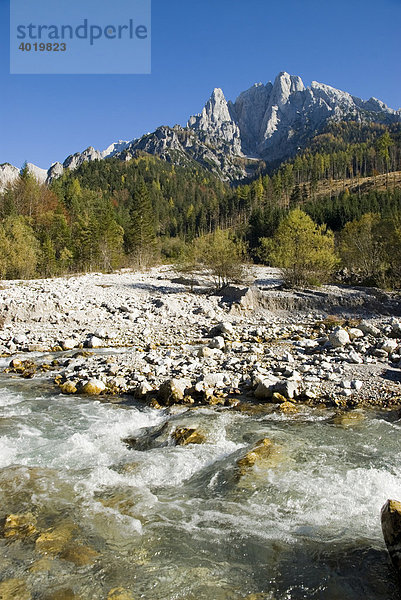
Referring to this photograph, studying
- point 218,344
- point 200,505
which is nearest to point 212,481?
point 200,505

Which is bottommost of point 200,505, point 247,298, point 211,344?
point 200,505

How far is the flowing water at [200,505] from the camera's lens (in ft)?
13.5

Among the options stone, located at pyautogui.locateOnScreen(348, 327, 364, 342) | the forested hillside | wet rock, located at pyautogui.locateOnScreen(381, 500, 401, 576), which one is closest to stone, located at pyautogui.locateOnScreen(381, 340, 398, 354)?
stone, located at pyautogui.locateOnScreen(348, 327, 364, 342)

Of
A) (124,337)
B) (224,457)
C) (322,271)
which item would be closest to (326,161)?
(322,271)

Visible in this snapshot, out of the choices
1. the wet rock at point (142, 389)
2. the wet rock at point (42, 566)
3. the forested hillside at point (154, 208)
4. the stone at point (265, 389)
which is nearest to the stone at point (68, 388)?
the wet rock at point (142, 389)

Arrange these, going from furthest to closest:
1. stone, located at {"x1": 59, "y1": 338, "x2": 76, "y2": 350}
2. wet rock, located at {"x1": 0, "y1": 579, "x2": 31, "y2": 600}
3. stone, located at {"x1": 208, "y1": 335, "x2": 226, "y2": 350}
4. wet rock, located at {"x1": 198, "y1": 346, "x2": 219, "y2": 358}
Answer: stone, located at {"x1": 59, "y1": 338, "x2": 76, "y2": 350} < stone, located at {"x1": 208, "y1": 335, "x2": 226, "y2": 350} < wet rock, located at {"x1": 198, "y1": 346, "x2": 219, "y2": 358} < wet rock, located at {"x1": 0, "y1": 579, "x2": 31, "y2": 600}

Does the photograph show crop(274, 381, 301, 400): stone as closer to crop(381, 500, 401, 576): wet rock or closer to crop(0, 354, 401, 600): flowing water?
crop(0, 354, 401, 600): flowing water

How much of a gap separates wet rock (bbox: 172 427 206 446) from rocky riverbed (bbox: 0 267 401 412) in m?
2.10

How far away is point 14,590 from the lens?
153 inches

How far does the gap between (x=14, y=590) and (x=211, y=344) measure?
39.2 feet

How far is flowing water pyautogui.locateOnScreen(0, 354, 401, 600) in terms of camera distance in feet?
13.5

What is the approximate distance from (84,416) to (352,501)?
21.5ft

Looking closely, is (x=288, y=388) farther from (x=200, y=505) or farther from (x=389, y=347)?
(x=389, y=347)

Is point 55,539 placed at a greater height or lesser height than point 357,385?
lesser
